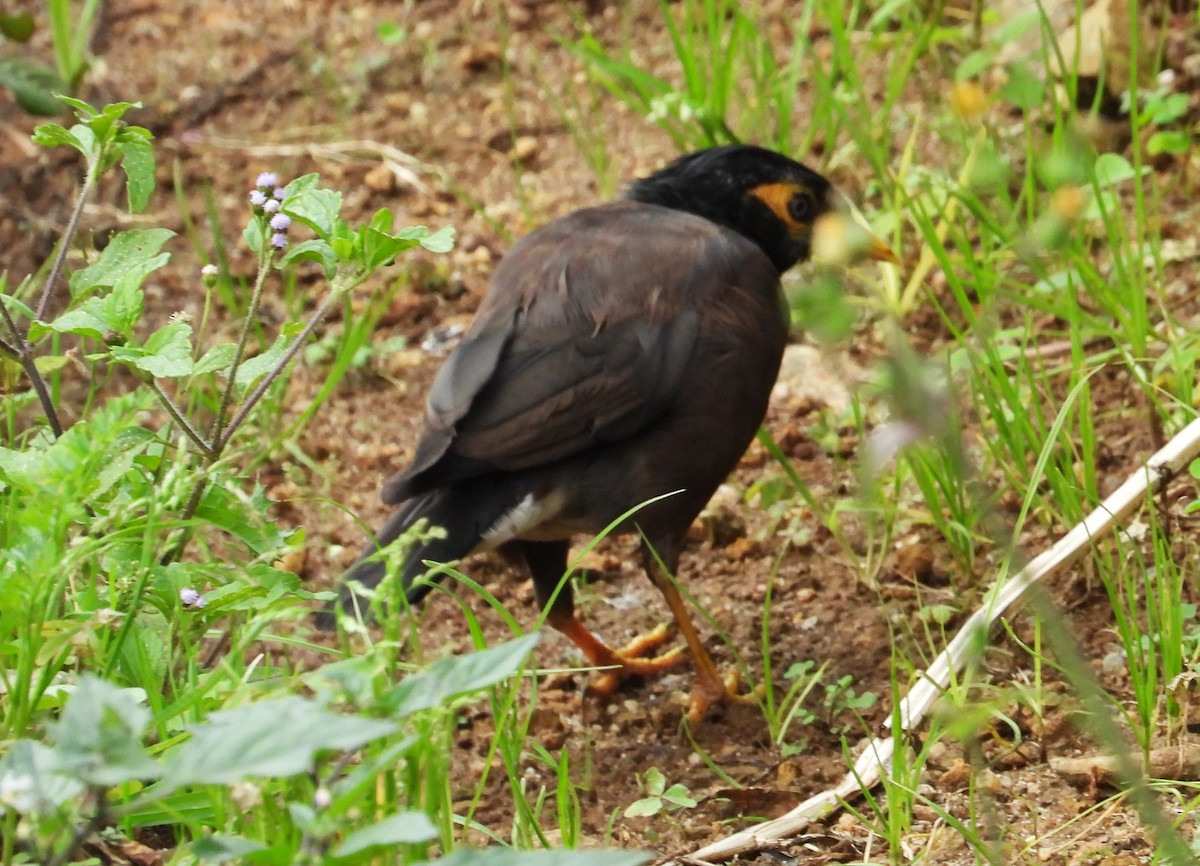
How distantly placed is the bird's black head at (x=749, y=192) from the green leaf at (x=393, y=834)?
311 cm

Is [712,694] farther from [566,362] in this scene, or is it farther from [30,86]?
[30,86]

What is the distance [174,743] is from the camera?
230 cm

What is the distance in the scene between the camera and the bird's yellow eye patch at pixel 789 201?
455 centimetres

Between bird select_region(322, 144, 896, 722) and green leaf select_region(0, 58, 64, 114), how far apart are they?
2228mm

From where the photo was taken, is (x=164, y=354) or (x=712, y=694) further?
(x=712, y=694)

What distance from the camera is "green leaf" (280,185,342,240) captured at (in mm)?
2732

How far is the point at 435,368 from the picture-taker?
205 inches

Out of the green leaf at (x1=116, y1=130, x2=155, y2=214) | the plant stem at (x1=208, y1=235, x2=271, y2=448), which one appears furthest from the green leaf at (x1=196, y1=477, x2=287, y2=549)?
the green leaf at (x1=116, y1=130, x2=155, y2=214)

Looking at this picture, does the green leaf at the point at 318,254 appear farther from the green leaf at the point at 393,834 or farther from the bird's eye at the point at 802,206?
the bird's eye at the point at 802,206

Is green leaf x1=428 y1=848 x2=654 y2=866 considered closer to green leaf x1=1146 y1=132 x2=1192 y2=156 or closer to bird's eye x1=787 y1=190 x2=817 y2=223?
bird's eye x1=787 y1=190 x2=817 y2=223

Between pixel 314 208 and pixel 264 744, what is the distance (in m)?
1.34

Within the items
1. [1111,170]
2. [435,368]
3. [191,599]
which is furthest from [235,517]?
[1111,170]

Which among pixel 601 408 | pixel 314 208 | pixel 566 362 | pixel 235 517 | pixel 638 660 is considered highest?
pixel 314 208

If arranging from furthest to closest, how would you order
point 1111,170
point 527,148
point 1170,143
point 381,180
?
point 527,148 → point 381,180 → point 1170,143 → point 1111,170
